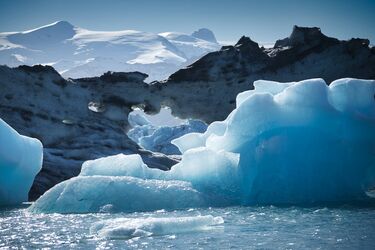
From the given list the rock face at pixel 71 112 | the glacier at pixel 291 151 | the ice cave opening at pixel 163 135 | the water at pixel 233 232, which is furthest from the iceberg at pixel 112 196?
the ice cave opening at pixel 163 135

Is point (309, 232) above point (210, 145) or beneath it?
beneath

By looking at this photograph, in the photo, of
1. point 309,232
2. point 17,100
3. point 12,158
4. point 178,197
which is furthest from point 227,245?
point 17,100

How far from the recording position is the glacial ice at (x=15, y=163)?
40.0 feet

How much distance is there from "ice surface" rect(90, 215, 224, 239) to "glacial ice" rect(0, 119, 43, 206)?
5.96 meters

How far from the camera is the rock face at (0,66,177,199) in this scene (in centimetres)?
1767

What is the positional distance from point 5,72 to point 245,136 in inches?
445

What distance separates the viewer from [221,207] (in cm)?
1045

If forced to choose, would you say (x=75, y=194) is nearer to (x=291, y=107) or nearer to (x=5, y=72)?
(x=291, y=107)

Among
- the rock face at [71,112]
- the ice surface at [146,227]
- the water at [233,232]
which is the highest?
the rock face at [71,112]

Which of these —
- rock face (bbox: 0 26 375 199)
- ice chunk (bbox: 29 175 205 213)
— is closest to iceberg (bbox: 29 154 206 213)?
ice chunk (bbox: 29 175 205 213)

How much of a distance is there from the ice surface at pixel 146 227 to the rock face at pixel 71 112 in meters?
9.48

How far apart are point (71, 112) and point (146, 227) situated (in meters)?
13.6

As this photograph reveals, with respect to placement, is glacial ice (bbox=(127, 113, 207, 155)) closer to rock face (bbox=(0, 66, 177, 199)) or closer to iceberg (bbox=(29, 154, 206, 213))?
rock face (bbox=(0, 66, 177, 199))

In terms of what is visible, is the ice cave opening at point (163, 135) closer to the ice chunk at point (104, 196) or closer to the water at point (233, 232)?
the ice chunk at point (104, 196)
